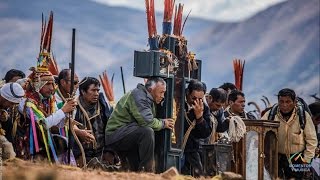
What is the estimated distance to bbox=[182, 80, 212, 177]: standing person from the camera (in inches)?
424

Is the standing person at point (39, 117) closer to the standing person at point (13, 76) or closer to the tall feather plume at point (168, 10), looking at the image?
the standing person at point (13, 76)

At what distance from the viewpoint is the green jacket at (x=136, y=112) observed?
10.3 metres

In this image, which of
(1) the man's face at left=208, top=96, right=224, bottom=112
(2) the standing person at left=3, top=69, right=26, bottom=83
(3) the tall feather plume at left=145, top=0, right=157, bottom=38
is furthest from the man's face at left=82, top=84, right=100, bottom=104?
(1) the man's face at left=208, top=96, right=224, bottom=112

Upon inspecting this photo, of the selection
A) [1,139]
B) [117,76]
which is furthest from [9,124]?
[117,76]

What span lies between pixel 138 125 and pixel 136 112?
141 mm

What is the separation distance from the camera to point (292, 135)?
11.7m

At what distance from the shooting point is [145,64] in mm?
10609

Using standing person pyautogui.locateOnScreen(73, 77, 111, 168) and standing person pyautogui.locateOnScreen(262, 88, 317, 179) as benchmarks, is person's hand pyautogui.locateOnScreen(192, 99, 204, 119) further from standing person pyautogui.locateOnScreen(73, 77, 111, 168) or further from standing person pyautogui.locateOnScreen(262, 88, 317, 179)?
standing person pyautogui.locateOnScreen(262, 88, 317, 179)

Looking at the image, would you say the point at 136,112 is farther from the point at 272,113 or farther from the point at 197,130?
the point at 272,113

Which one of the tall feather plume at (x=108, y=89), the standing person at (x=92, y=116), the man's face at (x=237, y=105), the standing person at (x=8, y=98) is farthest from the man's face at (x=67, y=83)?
the man's face at (x=237, y=105)

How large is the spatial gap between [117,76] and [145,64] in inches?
355

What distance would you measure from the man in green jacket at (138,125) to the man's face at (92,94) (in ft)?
1.36

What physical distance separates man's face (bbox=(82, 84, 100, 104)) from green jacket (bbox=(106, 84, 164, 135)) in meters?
0.40

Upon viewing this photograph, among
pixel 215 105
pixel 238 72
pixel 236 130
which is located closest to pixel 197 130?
pixel 236 130
